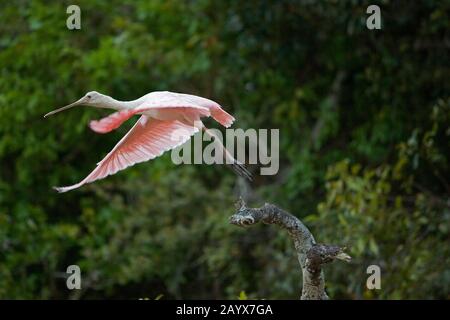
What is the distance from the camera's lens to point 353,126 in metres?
9.83

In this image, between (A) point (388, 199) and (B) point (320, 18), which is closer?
(A) point (388, 199)

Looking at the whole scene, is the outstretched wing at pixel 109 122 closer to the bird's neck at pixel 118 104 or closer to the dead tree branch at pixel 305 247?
the bird's neck at pixel 118 104

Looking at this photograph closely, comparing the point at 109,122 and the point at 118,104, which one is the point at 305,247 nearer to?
the point at 109,122

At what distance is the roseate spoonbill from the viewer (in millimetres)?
5145

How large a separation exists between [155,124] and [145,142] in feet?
0.38

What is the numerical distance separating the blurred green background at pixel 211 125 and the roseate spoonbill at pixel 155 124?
2.55 metres

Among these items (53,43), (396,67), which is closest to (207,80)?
(53,43)

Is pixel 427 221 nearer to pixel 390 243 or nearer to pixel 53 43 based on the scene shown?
pixel 390 243

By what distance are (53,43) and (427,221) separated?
13.8ft

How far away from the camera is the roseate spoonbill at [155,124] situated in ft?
16.9
